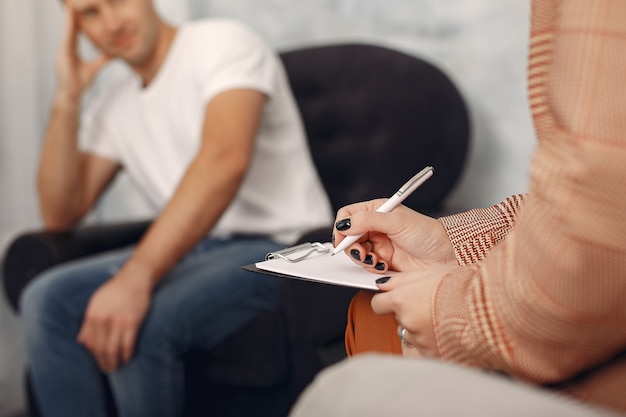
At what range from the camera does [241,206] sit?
1.60m

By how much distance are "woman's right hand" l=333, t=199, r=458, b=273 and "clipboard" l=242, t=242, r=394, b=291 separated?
0.02 m

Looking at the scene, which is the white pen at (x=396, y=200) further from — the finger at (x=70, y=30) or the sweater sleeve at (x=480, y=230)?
the finger at (x=70, y=30)

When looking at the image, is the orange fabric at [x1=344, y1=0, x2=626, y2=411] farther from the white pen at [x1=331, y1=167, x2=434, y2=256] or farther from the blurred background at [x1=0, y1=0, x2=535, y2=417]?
the blurred background at [x1=0, y1=0, x2=535, y2=417]

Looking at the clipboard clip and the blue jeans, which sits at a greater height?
the clipboard clip

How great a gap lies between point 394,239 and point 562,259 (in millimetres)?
238

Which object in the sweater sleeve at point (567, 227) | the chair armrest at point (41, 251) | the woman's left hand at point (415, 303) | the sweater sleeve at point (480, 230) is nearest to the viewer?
the sweater sleeve at point (567, 227)

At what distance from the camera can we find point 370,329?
2.34 ft

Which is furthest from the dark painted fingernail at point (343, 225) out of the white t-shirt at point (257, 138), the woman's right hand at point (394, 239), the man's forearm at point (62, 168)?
the man's forearm at point (62, 168)

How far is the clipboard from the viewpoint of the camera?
640mm

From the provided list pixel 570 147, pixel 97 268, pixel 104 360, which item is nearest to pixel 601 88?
pixel 570 147

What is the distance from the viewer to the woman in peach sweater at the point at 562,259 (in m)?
0.51

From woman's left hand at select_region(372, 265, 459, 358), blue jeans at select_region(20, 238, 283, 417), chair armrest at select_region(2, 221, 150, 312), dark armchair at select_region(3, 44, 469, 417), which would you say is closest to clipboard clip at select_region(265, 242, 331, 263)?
woman's left hand at select_region(372, 265, 459, 358)

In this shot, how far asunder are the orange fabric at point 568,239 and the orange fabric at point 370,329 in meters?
0.13

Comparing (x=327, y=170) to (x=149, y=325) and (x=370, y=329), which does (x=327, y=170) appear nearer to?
(x=149, y=325)
